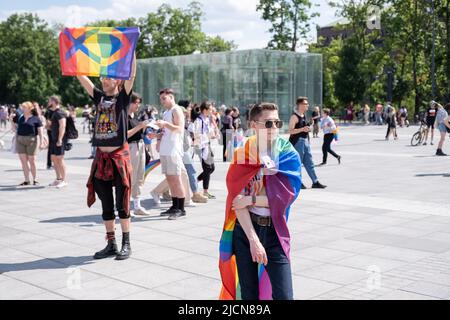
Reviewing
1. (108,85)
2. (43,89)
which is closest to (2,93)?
(43,89)

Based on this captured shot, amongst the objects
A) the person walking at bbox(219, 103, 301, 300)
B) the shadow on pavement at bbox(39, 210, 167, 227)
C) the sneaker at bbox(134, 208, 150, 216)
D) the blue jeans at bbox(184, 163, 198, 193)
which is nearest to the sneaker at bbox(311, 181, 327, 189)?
the blue jeans at bbox(184, 163, 198, 193)

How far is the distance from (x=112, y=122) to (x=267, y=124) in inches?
123

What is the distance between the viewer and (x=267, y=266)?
3.69 meters

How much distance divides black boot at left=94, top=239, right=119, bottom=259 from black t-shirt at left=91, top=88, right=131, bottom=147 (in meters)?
1.13

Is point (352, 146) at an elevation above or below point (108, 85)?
below

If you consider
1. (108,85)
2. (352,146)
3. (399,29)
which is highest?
(399,29)

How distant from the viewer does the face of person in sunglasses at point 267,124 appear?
3.72 metres

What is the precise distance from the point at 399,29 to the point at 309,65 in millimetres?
21742

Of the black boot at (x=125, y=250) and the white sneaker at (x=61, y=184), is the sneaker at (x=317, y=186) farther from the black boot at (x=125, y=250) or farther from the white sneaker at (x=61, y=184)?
the black boot at (x=125, y=250)

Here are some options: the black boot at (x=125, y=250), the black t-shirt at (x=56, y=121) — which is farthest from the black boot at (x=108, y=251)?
the black t-shirt at (x=56, y=121)

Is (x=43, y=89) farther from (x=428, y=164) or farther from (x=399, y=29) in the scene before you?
(x=428, y=164)

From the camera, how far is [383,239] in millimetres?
7426

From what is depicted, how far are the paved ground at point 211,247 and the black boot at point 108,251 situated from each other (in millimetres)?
202

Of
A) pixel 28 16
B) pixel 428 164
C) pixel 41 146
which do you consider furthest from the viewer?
pixel 28 16
